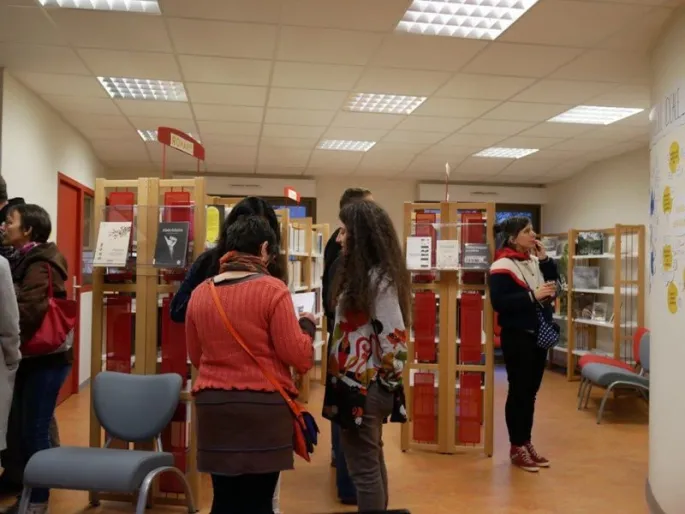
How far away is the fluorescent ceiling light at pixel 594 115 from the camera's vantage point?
5316mm

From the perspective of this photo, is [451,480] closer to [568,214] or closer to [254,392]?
[254,392]

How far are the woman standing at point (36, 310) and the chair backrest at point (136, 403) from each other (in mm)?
250

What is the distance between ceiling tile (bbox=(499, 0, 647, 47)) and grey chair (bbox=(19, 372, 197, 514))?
2.85m

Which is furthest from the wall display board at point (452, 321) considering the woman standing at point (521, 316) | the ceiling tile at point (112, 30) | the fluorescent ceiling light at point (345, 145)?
the fluorescent ceiling light at point (345, 145)

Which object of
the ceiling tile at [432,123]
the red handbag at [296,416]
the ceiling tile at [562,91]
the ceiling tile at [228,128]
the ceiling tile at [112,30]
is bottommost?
the red handbag at [296,416]

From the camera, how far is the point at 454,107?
17.2 feet

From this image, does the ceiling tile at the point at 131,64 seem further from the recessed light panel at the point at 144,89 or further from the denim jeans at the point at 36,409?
the denim jeans at the point at 36,409

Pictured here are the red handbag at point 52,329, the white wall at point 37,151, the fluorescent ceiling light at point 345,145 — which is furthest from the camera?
the fluorescent ceiling light at point 345,145

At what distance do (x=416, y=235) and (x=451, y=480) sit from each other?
5.36ft

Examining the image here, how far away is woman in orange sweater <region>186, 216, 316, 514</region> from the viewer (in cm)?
189

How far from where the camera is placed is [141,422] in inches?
111

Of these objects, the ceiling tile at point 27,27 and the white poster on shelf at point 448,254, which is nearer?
the ceiling tile at point 27,27

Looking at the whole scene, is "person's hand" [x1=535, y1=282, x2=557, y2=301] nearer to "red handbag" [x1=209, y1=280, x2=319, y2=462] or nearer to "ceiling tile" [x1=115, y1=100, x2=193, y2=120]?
"red handbag" [x1=209, y1=280, x2=319, y2=462]

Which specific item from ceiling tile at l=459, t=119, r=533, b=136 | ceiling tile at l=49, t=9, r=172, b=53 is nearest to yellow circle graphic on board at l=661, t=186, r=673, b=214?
ceiling tile at l=459, t=119, r=533, b=136
